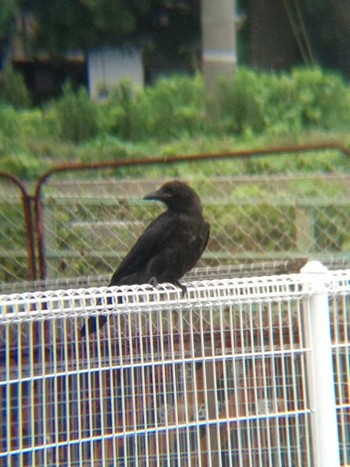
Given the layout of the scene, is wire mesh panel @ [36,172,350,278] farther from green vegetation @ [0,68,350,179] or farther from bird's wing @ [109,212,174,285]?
green vegetation @ [0,68,350,179]

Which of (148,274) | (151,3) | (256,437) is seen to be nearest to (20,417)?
(256,437)

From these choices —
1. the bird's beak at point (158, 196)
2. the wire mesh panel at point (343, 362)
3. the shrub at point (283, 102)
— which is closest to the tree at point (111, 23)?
the shrub at point (283, 102)

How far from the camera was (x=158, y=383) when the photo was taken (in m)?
2.59

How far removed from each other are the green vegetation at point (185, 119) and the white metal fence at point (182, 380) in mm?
6655

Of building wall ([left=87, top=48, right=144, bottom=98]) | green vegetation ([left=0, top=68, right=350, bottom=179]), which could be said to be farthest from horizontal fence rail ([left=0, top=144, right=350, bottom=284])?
building wall ([left=87, top=48, right=144, bottom=98])

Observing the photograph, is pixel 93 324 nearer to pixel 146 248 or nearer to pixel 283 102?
pixel 146 248

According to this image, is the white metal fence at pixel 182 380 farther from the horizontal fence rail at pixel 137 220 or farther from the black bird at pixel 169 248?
A: the horizontal fence rail at pixel 137 220

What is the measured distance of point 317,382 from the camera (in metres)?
2.73

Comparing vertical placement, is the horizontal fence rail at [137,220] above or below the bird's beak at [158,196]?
above

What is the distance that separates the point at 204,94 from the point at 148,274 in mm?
6795

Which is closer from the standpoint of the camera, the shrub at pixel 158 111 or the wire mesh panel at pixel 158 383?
the wire mesh panel at pixel 158 383

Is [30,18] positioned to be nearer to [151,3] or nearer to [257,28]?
[151,3]

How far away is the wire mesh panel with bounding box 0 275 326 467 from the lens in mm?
2414

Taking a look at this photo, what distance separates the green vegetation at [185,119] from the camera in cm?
987
